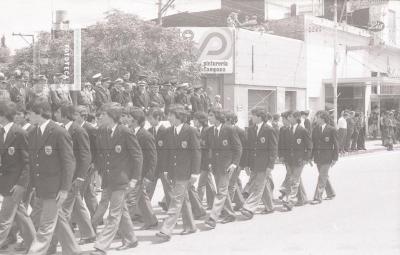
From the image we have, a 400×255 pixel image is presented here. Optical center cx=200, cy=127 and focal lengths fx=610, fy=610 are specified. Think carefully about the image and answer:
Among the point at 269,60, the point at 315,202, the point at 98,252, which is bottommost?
the point at 315,202

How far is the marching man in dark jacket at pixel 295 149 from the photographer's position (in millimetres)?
10750

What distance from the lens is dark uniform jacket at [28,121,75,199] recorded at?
6.37m

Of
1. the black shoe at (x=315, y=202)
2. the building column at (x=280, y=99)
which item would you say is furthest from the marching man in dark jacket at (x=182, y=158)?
the building column at (x=280, y=99)

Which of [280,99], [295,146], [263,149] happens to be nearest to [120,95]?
[295,146]

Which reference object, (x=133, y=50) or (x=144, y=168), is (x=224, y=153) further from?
(x=133, y=50)

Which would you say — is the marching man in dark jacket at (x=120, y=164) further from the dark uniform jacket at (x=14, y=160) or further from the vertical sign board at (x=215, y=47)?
the vertical sign board at (x=215, y=47)

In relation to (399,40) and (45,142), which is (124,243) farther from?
(399,40)

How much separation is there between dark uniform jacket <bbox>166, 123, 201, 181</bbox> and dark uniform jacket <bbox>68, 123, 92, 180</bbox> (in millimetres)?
1373

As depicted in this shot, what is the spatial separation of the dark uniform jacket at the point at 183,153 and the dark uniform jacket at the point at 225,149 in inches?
39.4

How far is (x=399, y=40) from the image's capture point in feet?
132

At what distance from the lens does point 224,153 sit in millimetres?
9117

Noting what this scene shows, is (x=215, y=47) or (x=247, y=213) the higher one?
(x=215, y=47)

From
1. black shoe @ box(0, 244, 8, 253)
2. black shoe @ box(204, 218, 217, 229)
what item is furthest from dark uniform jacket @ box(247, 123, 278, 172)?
black shoe @ box(0, 244, 8, 253)

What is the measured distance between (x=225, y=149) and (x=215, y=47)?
18497mm
